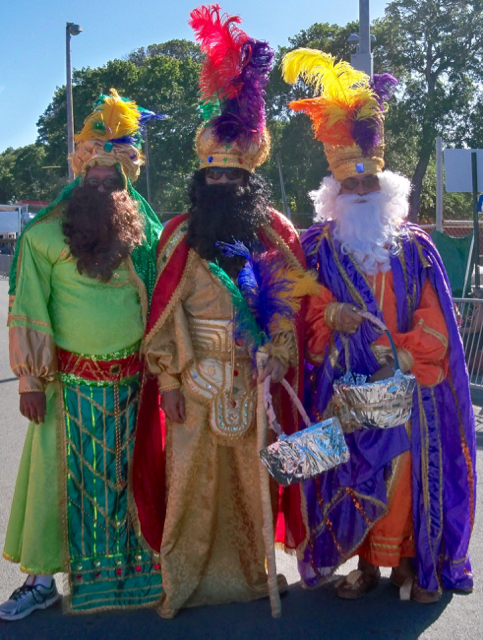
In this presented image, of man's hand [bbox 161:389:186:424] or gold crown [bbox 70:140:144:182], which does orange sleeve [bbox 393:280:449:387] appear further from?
gold crown [bbox 70:140:144:182]

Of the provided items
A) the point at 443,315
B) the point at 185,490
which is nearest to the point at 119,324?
the point at 185,490

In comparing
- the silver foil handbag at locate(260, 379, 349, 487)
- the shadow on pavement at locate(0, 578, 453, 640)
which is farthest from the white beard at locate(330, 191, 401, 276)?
the shadow on pavement at locate(0, 578, 453, 640)

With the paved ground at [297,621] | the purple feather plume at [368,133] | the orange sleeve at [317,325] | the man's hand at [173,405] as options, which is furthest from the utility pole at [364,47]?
the paved ground at [297,621]

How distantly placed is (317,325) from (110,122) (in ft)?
5.02

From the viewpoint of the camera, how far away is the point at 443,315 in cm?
347

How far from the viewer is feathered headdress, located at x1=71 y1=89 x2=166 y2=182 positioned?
11.8 feet

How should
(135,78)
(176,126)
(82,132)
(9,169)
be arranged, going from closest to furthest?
1. (82,132)
2. (176,126)
3. (135,78)
4. (9,169)

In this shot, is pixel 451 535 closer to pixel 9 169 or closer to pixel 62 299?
pixel 62 299

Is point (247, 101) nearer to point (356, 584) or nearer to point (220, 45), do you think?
point (220, 45)

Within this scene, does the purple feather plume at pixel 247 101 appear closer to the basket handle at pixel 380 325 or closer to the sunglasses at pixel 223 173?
the sunglasses at pixel 223 173

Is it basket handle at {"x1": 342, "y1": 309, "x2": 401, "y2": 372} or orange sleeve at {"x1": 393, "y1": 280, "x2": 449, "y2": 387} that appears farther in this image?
orange sleeve at {"x1": 393, "y1": 280, "x2": 449, "y2": 387}

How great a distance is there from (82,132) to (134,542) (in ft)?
7.05

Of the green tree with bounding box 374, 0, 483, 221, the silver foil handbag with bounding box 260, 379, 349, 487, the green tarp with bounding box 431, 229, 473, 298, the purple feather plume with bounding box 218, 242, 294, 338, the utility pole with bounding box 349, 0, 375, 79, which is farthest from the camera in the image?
the green tree with bounding box 374, 0, 483, 221

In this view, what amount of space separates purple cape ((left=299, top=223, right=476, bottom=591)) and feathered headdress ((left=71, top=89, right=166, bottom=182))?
1.21m
